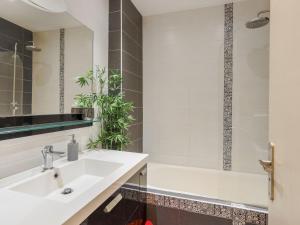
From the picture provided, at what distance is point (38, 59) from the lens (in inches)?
48.6

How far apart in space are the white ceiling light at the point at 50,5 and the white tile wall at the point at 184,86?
141 centimetres

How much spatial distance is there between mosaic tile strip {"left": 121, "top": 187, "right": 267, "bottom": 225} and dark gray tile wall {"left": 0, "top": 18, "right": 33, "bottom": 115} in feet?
2.95

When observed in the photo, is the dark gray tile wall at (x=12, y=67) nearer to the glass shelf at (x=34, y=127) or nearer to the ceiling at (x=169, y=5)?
the glass shelf at (x=34, y=127)

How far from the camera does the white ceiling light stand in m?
1.23

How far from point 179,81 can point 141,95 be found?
568mm

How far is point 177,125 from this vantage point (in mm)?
2564

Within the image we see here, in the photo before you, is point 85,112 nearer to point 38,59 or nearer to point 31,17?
point 38,59

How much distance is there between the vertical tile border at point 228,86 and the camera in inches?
89.8

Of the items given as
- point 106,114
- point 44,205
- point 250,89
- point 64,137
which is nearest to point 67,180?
point 64,137

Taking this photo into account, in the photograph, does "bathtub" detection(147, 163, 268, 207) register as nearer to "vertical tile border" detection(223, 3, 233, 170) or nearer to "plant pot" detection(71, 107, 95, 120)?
"vertical tile border" detection(223, 3, 233, 170)

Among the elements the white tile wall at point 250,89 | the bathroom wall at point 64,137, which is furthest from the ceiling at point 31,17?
the white tile wall at point 250,89

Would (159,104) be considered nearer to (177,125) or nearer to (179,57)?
(177,125)

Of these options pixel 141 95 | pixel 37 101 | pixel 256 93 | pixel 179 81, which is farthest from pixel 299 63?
pixel 141 95

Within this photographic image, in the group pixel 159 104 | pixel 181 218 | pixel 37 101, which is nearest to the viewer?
pixel 37 101
